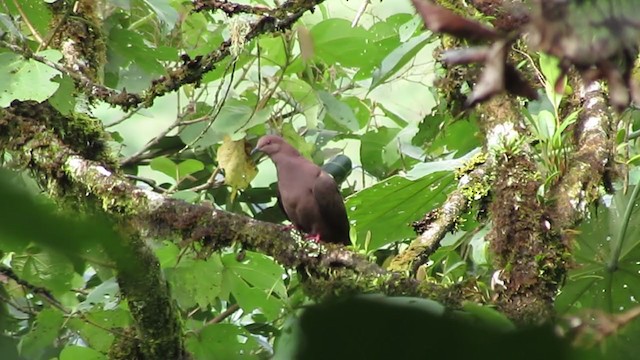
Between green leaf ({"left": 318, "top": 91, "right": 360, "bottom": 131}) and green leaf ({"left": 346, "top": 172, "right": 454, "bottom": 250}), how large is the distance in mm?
599

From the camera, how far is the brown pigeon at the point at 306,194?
3.27 m

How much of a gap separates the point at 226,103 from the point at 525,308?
5.40 feet

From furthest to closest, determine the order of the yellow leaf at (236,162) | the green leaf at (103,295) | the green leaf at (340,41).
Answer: the green leaf at (340,41) → the yellow leaf at (236,162) → the green leaf at (103,295)

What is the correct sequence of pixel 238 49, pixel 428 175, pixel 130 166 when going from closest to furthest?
pixel 238 49, pixel 428 175, pixel 130 166

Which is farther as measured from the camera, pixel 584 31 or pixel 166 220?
pixel 166 220

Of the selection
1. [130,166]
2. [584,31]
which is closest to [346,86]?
[130,166]

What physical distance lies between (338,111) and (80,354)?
Result: 1.23m

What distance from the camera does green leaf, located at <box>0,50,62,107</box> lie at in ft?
7.19

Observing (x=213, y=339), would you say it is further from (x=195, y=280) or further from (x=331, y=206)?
(x=331, y=206)

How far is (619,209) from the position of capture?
2248 millimetres

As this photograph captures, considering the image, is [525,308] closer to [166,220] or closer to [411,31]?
[166,220]

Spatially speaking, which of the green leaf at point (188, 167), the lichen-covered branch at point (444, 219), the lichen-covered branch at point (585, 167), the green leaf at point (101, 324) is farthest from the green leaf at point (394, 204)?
the green leaf at point (188, 167)

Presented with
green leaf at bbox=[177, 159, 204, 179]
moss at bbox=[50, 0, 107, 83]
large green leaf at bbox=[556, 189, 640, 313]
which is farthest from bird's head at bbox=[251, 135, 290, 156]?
large green leaf at bbox=[556, 189, 640, 313]

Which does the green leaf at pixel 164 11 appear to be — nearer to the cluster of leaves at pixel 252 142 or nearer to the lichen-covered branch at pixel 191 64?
the cluster of leaves at pixel 252 142
